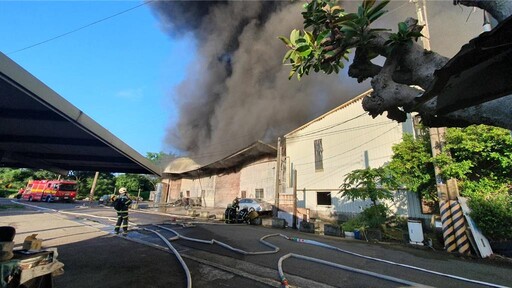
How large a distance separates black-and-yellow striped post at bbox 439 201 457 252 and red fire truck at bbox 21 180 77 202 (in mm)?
31789

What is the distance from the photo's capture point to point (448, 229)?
8.17 meters

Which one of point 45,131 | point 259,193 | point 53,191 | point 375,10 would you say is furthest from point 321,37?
point 53,191

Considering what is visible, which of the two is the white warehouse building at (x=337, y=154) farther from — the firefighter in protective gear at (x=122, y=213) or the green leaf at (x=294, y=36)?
the green leaf at (x=294, y=36)

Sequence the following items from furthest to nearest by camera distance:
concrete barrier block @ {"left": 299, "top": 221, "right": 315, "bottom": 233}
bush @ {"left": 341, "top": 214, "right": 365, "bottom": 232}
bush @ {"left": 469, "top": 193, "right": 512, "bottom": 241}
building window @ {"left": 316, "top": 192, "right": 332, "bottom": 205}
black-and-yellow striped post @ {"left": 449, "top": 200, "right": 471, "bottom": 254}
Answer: building window @ {"left": 316, "top": 192, "right": 332, "bottom": 205} → concrete barrier block @ {"left": 299, "top": 221, "right": 315, "bottom": 233} → bush @ {"left": 341, "top": 214, "right": 365, "bottom": 232} → black-and-yellow striped post @ {"left": 449, "top": 200, "right": 471, "bottom": 254} → bush @ {"left": 469, "top": 193, "right": 512, "bottom": 241}

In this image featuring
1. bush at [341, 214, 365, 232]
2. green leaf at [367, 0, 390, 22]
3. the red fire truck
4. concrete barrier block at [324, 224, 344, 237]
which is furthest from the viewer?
the red fire truck

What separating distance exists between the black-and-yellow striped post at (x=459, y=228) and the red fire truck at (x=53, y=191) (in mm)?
32067

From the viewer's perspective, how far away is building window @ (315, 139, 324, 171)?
53.7 feet

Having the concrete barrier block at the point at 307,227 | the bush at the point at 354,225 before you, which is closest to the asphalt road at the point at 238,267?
the bush at the point at 354,225

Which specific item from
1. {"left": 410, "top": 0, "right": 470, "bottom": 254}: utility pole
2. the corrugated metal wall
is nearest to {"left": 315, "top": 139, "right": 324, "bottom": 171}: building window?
the corrugated metal wall

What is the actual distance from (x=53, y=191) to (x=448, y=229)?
32461 millimetres

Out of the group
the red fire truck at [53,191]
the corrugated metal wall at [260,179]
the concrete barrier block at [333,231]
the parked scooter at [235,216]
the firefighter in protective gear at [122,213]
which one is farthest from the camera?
the red fire truck at [53,191]

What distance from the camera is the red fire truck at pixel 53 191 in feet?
81.4

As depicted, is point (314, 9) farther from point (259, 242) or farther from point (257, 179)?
point (257, 179)

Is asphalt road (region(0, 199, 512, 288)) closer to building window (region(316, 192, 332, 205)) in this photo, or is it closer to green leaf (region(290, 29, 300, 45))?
green leaf (region(290, 29, 300, 45))
